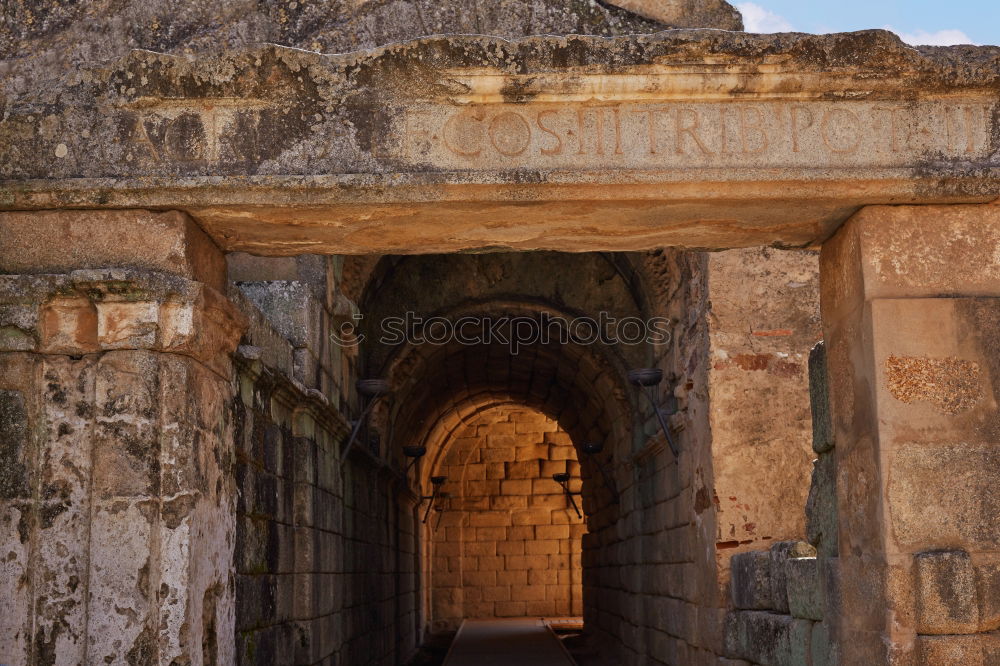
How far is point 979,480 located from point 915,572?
395 mm

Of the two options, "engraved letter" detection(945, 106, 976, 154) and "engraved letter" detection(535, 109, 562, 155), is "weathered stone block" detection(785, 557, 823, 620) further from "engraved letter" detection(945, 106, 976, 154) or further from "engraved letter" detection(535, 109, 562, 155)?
A: "engraved letter" detection(535, 109, 562, 155)

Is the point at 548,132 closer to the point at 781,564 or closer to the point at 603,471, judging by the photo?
the point at 781,564

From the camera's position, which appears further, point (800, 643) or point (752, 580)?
point (752, 580)

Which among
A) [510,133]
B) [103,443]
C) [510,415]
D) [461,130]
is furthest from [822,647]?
[510,415]

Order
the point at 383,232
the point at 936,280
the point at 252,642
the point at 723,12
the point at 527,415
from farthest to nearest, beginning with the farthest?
the point at 527,415
the point at 723,12
the point at 252,642
the point at 383,232
the point at 936,280

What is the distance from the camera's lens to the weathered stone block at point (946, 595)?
3586mm

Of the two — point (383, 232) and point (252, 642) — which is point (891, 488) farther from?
point (252, 642)

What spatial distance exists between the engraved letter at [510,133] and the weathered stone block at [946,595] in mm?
1940

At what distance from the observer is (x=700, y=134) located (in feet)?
12.4

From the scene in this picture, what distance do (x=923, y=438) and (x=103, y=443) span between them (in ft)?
9.11

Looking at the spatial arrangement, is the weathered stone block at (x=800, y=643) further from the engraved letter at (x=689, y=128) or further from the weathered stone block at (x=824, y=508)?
the engraved letter at (x=689, y=128)

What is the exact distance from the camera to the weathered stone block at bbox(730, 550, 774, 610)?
6.09 m

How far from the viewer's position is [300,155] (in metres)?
3.75

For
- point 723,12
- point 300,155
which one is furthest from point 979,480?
point 723,12
